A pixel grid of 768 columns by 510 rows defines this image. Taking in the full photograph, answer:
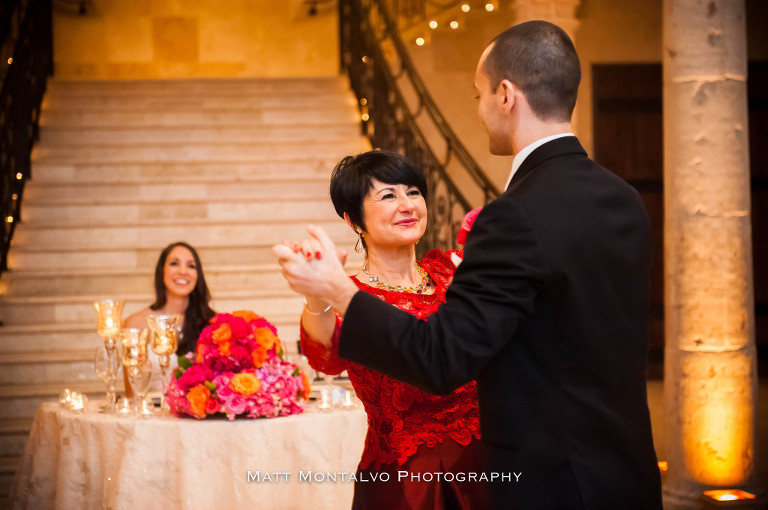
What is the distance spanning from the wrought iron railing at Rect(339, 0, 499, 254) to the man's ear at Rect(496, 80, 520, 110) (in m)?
4.51

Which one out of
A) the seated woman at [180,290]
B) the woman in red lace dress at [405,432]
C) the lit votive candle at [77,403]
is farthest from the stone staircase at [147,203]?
the woman in red lace dress at [405,432]

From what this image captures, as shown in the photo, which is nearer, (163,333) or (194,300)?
(163,333)

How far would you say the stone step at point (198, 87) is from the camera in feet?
27.8

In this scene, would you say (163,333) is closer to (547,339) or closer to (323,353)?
(323,353)

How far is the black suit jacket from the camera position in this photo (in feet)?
4.42

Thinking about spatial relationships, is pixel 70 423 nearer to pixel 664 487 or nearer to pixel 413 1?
pixel 664 487

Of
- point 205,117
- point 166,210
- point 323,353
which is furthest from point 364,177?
point 205,117

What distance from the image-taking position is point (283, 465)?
331cm

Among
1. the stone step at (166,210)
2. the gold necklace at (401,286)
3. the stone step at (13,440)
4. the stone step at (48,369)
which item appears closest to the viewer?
the gold necklace at (401,286)

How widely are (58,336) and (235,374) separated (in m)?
3.04

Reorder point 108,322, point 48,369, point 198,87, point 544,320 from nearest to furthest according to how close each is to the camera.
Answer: point 544,320
point 108,322
point 48,369
point 198,87

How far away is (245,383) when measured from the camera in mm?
3232

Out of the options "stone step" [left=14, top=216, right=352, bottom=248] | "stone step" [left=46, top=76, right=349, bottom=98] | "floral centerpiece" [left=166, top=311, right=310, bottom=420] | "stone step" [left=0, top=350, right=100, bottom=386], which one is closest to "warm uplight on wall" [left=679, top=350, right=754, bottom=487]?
"floral centerpiece" [left=166, top=311, right=310, bottom=420]

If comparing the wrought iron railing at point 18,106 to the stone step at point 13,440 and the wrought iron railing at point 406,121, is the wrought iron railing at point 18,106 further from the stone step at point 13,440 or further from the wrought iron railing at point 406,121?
the wrought iron railing at point 406,121
